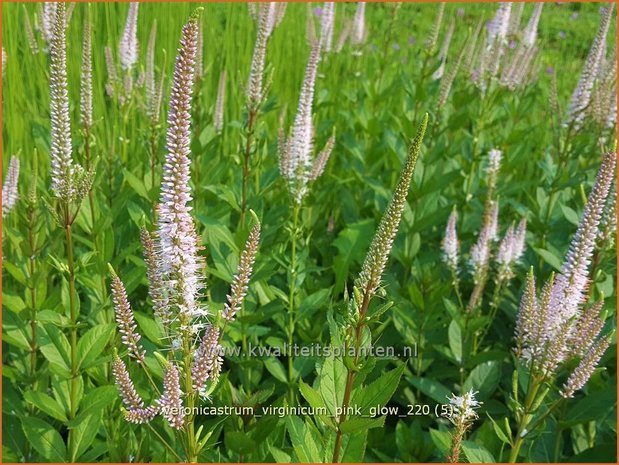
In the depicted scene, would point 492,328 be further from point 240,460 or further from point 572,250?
point 240,460

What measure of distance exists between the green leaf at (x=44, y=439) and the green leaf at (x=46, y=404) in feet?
0.27

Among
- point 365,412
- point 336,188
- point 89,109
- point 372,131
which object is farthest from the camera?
point 372,131

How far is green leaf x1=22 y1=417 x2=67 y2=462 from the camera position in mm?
2979

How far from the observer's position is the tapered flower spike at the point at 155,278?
2.07m

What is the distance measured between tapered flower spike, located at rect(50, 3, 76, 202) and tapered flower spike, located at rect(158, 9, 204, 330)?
0.72 metres

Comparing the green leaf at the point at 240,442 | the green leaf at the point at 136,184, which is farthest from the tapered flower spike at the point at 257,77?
the green leaf at the point at 240,442

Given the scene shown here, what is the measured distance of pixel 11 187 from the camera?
12.2ft

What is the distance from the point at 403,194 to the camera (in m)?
1.84

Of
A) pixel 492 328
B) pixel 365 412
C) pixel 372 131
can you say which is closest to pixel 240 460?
pixel 365 412

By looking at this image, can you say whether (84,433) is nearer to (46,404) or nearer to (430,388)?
(46,404)

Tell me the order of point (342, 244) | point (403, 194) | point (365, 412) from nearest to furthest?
point (403, 194)
point (365, 412)
point (342, 244)

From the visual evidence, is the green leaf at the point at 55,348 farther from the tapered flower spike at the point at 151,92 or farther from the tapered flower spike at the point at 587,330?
the tapered flower spike at the point at 587,330

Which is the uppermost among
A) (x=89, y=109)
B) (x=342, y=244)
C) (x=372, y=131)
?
(x=89, y=109)

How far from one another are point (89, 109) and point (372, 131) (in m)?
2.88
